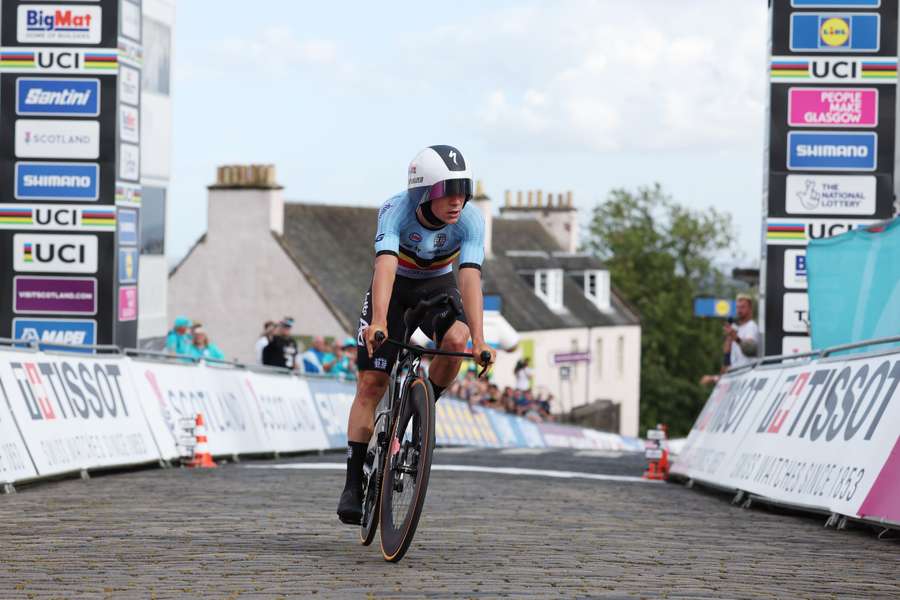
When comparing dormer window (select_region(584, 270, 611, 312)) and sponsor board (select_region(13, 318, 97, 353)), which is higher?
dormer window (select_region(584, 270, 611, 312))

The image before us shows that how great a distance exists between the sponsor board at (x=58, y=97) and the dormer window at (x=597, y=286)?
60898 mm

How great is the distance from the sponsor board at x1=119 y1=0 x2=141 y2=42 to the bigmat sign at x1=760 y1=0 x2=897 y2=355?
24.9ft

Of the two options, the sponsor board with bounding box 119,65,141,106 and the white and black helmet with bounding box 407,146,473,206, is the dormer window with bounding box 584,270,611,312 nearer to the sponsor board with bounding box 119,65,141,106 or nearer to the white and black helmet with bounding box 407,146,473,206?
the sponsor board with bounding box 119,65,141,106

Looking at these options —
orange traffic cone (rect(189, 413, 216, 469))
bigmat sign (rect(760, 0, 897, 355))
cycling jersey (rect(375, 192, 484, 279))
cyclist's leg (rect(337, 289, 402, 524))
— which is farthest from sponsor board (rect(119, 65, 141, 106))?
cycling jersey (rect(375, 192, 484, 279))

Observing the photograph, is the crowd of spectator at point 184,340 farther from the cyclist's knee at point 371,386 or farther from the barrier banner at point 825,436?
the cyclist's knee at point 371,386

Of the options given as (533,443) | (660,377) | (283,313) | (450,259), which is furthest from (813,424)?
(660,377)

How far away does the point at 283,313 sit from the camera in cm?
5559

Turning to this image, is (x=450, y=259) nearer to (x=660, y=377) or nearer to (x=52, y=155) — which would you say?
(x=52, y=155)

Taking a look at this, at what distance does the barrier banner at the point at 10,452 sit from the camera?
1197cm

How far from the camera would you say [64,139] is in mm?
18547

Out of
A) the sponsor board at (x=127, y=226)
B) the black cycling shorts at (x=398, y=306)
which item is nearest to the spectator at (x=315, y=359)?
the sponsor board at (x=127, y=226)

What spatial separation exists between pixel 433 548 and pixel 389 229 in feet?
5.58

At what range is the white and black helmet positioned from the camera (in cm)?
757

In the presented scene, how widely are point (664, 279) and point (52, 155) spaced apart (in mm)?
86491
